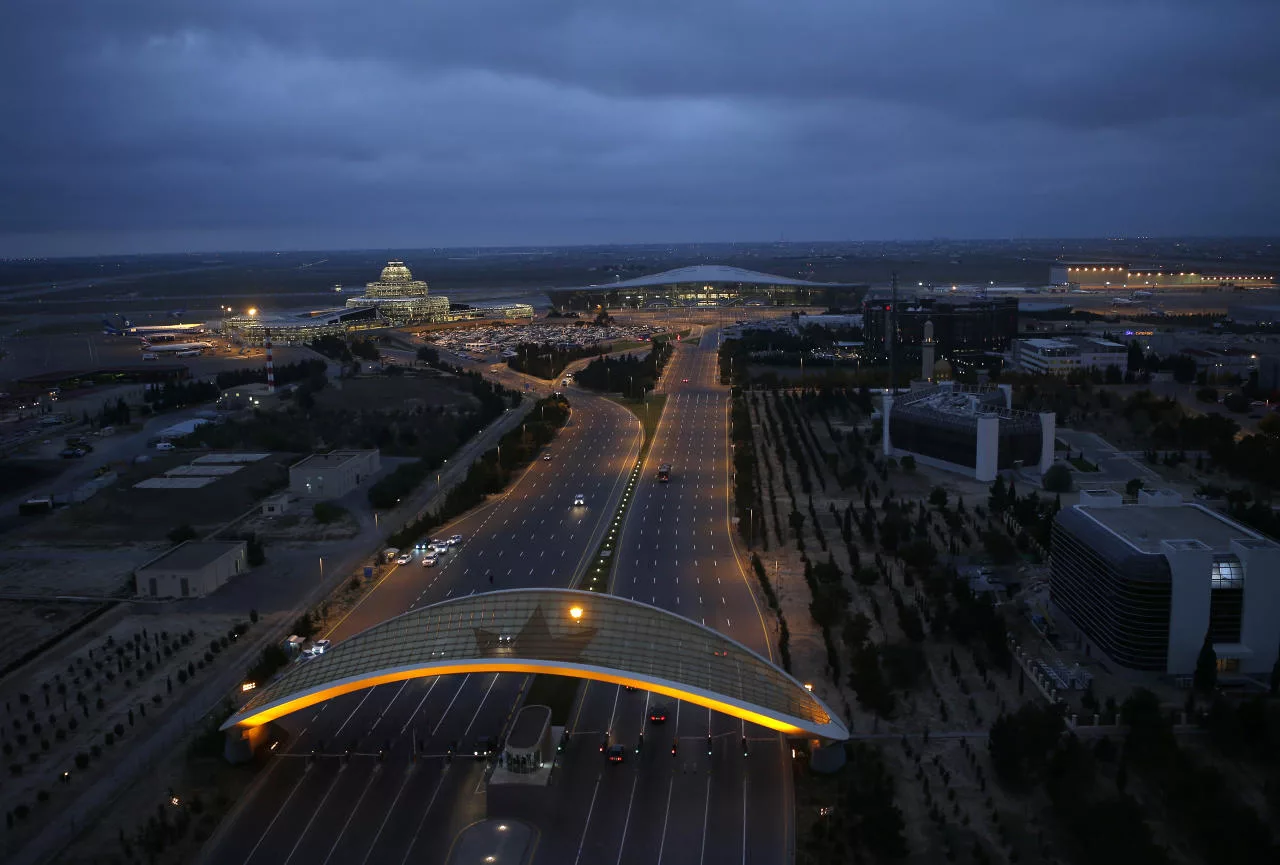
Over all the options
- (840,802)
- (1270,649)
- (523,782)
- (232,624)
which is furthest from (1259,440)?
(232,624)

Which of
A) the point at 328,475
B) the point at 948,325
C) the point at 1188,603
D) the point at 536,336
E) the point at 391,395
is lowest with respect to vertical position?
the point at 328,475

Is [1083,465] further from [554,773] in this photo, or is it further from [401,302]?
[401,302]

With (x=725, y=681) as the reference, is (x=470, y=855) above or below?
below

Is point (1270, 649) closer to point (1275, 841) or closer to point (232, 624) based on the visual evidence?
point (1275, 841)

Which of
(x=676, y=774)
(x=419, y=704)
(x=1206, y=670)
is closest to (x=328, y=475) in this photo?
(x=419, y=704)

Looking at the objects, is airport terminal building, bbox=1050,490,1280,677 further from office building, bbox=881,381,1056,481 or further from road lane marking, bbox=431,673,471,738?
office building, bbox=881,381,1056,481

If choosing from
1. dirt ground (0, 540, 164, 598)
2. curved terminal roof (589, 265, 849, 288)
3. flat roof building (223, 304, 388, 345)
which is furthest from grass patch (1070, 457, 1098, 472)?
curved terminal roof (589, 265, 849, 288)
